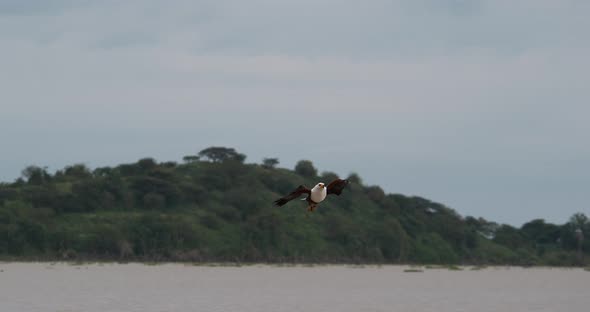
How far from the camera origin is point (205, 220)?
164 metres

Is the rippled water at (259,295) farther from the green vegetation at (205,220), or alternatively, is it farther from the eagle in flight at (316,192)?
the green vegetation at (205,220)

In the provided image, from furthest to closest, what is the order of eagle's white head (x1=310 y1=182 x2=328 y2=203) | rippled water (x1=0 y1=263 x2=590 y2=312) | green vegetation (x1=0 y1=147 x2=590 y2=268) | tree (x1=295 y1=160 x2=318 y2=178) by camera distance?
tree (x1=295 y1=160 x2=318 y2=178) < green vegetation (x1=0 y1=147 x2=590 y2=268) < rippled water (x1=0 y1=263 x2=590 y2=312) < eagle's white head (x1=310 y1=182 x2=328 y2=203)

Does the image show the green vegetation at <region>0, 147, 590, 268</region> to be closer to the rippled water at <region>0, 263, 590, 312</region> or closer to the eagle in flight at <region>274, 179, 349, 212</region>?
the rippled water at <region>0, 263, 590, 312</region>

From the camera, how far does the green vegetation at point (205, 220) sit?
145625mm

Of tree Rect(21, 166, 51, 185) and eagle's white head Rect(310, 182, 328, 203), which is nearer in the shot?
eagle's white head Rect(310, 182, 328, 203)

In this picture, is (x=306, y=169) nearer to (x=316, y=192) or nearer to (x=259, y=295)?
(x=259, y=295)

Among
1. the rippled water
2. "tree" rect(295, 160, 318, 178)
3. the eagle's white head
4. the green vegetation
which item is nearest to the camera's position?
the eagle's white head

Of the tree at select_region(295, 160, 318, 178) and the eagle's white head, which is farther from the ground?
the tree at select_region(295, 160, 318, 178)

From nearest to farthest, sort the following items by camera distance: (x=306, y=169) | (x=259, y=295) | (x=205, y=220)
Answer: (x=259, y=295)
(x=205, y=220)
(x=306, y=169)

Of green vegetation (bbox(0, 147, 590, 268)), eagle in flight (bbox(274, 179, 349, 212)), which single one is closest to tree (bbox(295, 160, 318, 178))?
green vegetation (bbox(0, 147, 590, 268))

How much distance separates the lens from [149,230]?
150625mm

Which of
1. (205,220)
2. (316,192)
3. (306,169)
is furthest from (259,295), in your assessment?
(306,169)

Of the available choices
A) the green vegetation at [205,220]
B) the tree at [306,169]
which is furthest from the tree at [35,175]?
the tree at [306,169]

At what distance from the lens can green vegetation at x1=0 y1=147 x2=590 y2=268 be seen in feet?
478
